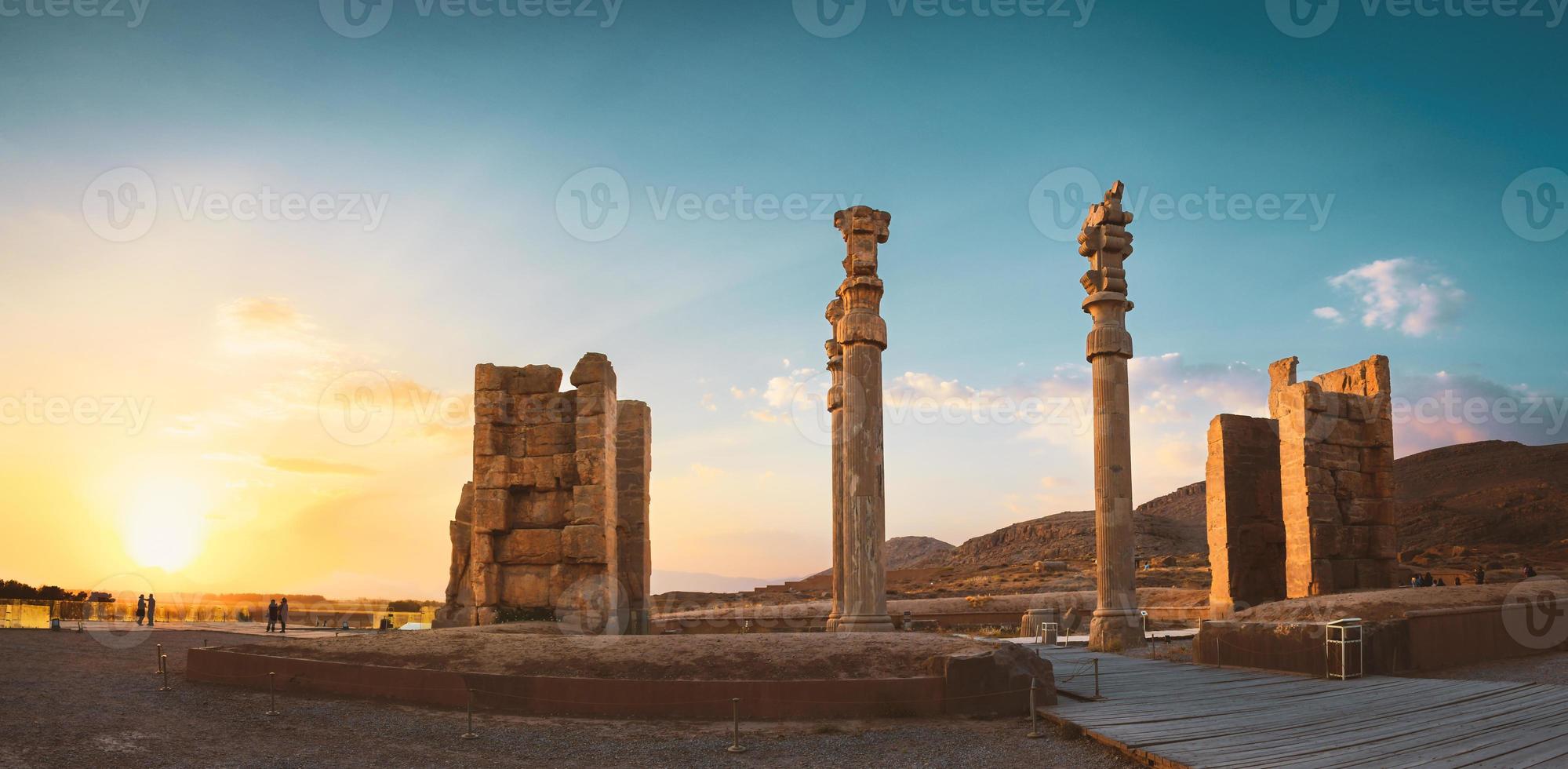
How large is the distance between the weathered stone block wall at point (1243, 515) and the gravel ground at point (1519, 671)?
624 centimetres

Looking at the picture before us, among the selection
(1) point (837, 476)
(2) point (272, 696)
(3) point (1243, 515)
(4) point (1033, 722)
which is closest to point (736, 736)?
(4) point (1033, 722)

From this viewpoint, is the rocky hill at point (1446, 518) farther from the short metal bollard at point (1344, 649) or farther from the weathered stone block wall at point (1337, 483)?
the short metal bollard at point (1344, 649)

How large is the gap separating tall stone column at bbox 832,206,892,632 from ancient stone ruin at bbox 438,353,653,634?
11.9ft

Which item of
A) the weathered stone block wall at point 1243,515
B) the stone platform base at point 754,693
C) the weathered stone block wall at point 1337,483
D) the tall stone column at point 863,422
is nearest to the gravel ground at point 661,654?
the stone platform base at point 754,693

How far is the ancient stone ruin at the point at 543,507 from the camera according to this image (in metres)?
15.6

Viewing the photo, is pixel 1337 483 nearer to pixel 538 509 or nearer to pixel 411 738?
pixel 538 509

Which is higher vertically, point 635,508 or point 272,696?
point 635,508

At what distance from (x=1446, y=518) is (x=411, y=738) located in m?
62.5

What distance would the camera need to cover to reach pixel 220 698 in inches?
458

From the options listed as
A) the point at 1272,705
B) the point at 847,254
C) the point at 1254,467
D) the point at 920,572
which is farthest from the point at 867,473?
the point at 920,572

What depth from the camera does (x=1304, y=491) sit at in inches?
703

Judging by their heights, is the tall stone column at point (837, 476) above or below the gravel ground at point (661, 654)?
above

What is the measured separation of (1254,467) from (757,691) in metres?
13.4

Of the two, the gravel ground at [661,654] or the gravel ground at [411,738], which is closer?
the gravel ground at [411,738]
